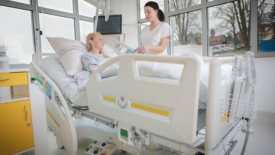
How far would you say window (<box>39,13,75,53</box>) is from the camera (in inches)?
141

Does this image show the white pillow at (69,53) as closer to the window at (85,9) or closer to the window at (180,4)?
the window at (85,9)

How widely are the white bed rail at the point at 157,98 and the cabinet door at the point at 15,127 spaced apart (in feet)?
2.41

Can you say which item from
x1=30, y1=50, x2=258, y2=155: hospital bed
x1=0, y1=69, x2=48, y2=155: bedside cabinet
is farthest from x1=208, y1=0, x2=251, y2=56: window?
x1=0, y1=69, x2=48, y2=155: bedside cabinet

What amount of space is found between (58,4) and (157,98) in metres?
3.78

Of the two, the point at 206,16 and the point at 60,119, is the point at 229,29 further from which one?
the point at 60,119

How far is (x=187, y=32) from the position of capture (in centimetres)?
391

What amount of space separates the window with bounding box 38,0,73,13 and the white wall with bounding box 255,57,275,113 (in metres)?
3.91

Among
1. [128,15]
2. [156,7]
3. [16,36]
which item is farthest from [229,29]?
[16,36]

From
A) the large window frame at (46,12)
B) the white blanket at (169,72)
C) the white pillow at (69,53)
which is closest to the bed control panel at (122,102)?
the white blanket at (169,72)

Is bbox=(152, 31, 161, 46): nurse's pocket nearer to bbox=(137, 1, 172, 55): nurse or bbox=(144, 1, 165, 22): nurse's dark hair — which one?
bbox=(137, 1, 172, 55): nurse

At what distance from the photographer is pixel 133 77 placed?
1.08 m

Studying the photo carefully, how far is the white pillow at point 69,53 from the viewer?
1.85 metres

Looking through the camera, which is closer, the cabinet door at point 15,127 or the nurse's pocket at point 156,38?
the cabinet door at point 15,127

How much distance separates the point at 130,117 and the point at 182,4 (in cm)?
346
